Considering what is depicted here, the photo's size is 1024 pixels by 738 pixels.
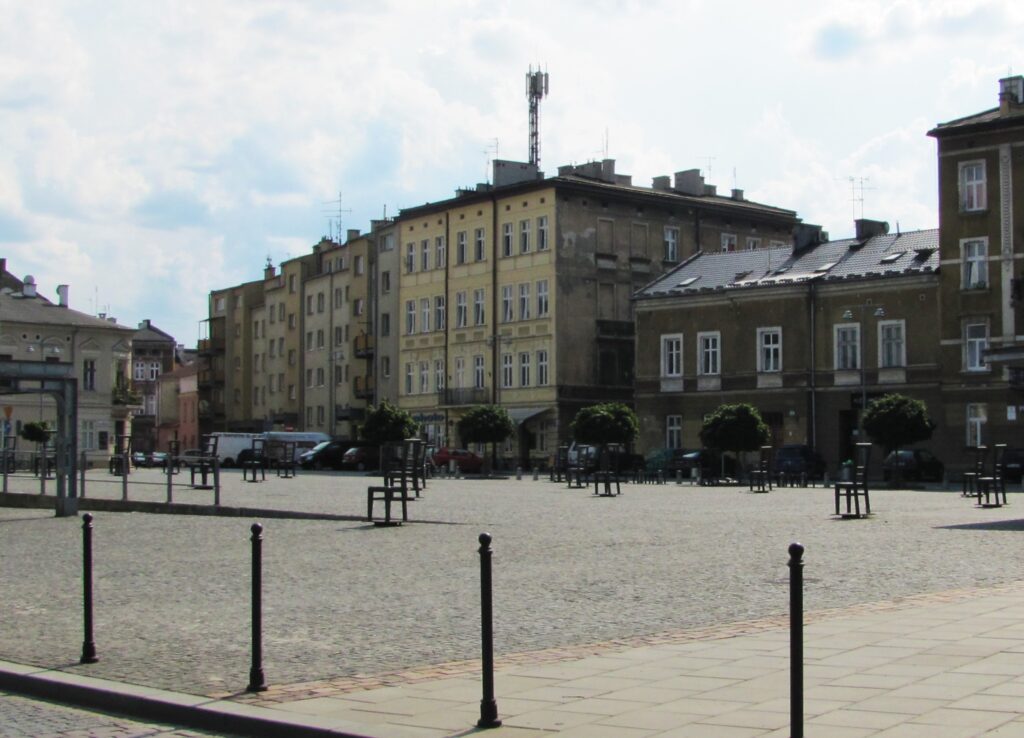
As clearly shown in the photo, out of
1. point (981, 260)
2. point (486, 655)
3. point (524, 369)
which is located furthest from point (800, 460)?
point (486, 655)

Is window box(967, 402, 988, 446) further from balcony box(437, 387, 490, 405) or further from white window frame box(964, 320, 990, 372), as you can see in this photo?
balcony box(437, 387, 490, 405)

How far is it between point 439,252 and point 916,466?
3797 centimetres

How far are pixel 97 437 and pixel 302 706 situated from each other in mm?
88885

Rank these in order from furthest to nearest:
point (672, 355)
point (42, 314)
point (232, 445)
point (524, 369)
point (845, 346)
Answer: point (42, 314), point (232, 445), point (524, 369), point (672, 355), point (845, 346)

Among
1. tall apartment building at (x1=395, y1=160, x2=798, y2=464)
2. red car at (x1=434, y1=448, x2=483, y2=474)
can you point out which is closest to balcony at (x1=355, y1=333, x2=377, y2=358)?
tall apartment building at (x1=395, y1=160, x2=798, y2=464)

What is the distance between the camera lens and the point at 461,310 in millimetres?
84438

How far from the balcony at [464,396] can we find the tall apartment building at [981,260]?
28.5 metres

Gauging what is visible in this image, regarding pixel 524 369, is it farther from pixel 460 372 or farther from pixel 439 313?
A: pixel 439 313

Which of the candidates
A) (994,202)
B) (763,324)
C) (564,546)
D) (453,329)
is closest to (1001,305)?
(994,202)

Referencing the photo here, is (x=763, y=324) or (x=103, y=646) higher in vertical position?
(x=763, y=324)

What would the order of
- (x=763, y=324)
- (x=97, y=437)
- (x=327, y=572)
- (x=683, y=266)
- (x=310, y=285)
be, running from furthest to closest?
(x=310, y=285)
(x=97, y=437)
(x=683, y=266)
(x=763, y=324)
(x=327, y=572)

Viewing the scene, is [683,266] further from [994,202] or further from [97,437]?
[97,437]

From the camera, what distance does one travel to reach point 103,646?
1122 centimetres

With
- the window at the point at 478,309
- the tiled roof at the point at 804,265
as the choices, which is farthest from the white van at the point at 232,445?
the tiled roof at the point at 804,265
